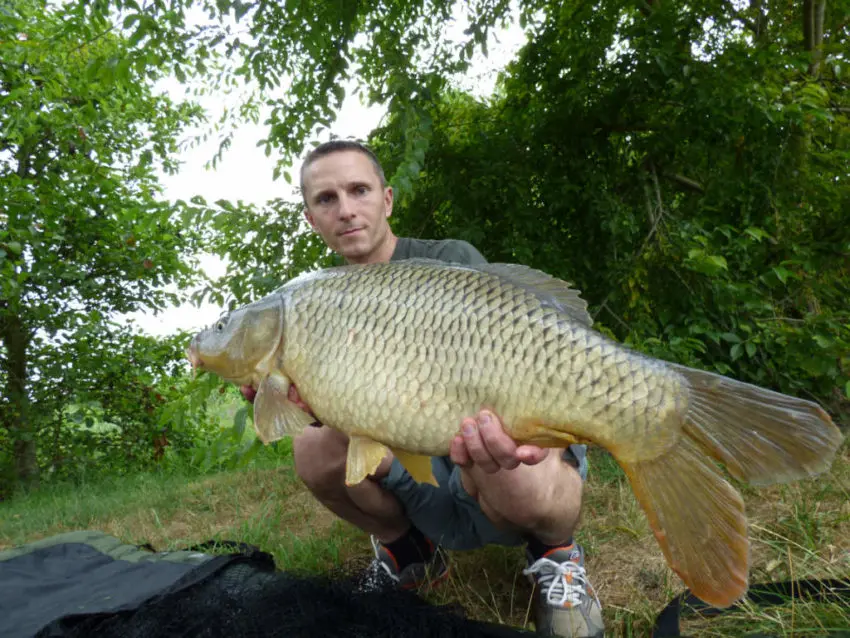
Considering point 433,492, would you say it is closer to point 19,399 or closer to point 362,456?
point 362,456

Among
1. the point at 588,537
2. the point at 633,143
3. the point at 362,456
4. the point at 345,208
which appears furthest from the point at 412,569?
the point at 633,143

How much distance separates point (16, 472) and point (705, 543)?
4.40m

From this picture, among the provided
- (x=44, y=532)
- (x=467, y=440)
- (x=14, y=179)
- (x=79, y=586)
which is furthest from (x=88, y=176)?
(x=467, y=440)

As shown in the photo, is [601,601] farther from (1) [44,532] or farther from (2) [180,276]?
(2) [180,276]

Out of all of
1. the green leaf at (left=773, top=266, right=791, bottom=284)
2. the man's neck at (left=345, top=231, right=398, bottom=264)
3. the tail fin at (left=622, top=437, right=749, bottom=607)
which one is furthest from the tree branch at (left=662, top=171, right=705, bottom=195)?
the tail fin at (left=622, top=437, right=749, bottom=607)

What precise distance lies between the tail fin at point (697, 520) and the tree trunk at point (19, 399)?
13.6ft

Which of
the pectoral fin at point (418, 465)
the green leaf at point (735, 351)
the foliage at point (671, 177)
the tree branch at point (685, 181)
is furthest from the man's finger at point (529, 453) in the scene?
the tree branch at point (685, 181)

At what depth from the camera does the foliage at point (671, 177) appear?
2266mm

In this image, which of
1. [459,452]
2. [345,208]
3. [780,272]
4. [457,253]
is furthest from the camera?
[780,272]

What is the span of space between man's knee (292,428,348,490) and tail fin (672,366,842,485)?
2.64ft

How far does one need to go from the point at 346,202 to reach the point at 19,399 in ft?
11.5

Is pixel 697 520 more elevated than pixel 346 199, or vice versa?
pixel 346 199

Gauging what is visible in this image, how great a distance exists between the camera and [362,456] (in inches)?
40.8

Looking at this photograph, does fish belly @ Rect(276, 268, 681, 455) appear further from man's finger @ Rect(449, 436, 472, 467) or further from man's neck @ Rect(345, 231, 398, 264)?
man's neck @ Rect(345, 231, 398, 264)
